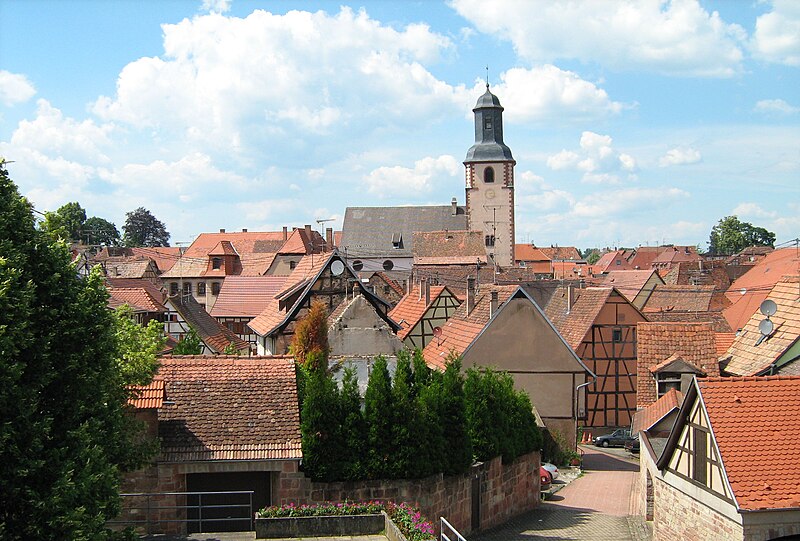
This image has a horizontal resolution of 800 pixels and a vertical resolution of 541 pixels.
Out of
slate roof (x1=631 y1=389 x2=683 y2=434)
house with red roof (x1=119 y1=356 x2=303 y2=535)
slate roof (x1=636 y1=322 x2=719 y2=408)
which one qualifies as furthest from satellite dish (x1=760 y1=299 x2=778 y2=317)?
house with red roof (x1=119 y1=356 x2=303 y2=535)

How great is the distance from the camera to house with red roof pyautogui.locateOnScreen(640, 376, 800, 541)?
16547 mm

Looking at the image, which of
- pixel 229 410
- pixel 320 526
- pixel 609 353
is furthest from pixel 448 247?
pixel 320 526

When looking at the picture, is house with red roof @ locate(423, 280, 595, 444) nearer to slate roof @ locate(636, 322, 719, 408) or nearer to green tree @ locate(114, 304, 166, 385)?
slate roof @ locate(636, 322, 719, 408)

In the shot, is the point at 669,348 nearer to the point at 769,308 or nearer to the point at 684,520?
the point at 769,308

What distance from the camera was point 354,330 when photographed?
31.7 metres

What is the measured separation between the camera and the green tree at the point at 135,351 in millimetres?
16125

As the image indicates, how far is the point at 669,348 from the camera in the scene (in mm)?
32031

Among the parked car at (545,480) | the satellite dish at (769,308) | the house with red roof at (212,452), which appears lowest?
the parked car at (545,480)

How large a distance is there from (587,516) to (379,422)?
9150mm

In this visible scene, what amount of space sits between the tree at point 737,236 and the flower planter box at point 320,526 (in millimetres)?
155363

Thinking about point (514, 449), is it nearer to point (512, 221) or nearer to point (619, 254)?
point (512, 221)

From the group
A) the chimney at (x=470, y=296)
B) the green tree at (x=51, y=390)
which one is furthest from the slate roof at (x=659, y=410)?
the green tree at (x=51, y=390)

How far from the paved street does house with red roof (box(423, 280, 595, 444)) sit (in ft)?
8.60

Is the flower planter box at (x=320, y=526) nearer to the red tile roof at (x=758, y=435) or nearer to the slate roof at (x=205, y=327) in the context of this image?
the red tile roof at (x=758, y=435)
